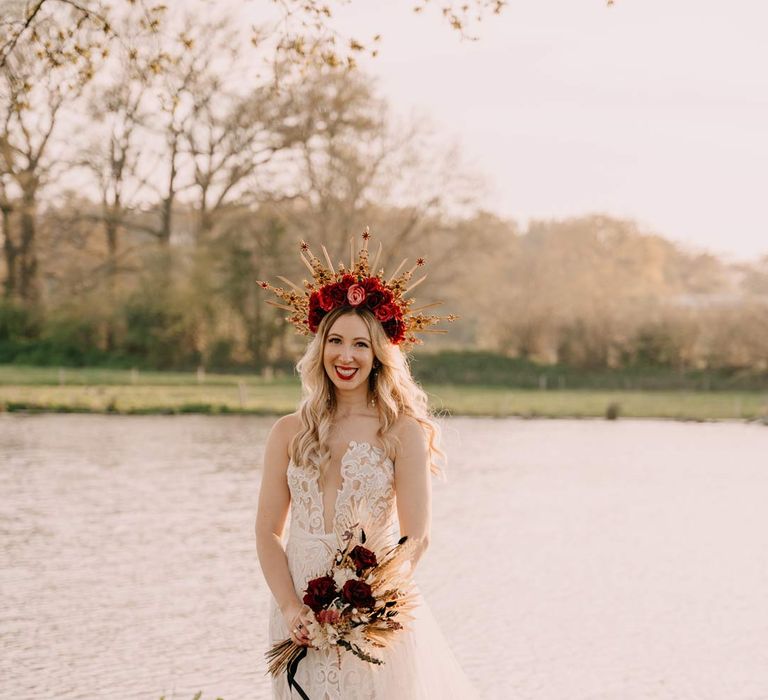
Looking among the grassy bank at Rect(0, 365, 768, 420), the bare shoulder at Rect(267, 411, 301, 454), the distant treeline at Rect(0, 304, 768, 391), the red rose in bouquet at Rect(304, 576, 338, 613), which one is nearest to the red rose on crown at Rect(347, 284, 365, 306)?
the bare shoulder at Rect(267, 411, 301, 454)

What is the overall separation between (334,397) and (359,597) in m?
0.76

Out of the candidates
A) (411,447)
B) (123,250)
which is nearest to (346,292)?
(411,447)

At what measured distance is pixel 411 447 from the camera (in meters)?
4.27

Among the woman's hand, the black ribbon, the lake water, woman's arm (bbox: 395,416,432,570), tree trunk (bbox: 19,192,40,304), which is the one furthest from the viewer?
tree trunk (bbox: 19,192,40,304)

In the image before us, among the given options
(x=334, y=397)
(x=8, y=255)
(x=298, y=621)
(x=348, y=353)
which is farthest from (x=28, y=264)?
(x=298, y=621)

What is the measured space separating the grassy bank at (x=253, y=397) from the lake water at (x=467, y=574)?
7.76m

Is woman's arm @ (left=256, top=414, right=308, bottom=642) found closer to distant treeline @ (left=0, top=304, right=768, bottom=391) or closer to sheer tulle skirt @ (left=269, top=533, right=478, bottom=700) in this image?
sheer tulle skirt @ (left=269, top=533, right=478, bottom=700)

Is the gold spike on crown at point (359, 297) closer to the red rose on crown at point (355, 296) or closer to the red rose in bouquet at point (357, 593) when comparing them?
the red rose on crown at point (355, 296)

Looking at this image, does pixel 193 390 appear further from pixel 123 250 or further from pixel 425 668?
pixel 425 668

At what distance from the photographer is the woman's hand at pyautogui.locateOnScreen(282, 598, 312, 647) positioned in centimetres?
400

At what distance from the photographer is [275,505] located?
4289 millimetres

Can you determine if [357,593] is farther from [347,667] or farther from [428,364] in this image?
[428,364]

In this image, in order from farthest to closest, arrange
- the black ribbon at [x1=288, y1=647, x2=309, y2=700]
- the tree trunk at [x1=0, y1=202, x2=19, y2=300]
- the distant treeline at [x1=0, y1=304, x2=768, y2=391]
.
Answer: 1. the tree trunk at [x1=0, y1=202, x2=19, y2=300]
2. the distant treeline at [x1=0, y1=304, x2=768, y2=391]
3. the black ribbon at [x1=288, y1=647, x2=309, y2=700]

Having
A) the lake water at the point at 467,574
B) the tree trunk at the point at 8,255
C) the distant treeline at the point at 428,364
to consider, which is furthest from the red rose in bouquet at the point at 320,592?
the tree trunk at the point at 8,255
